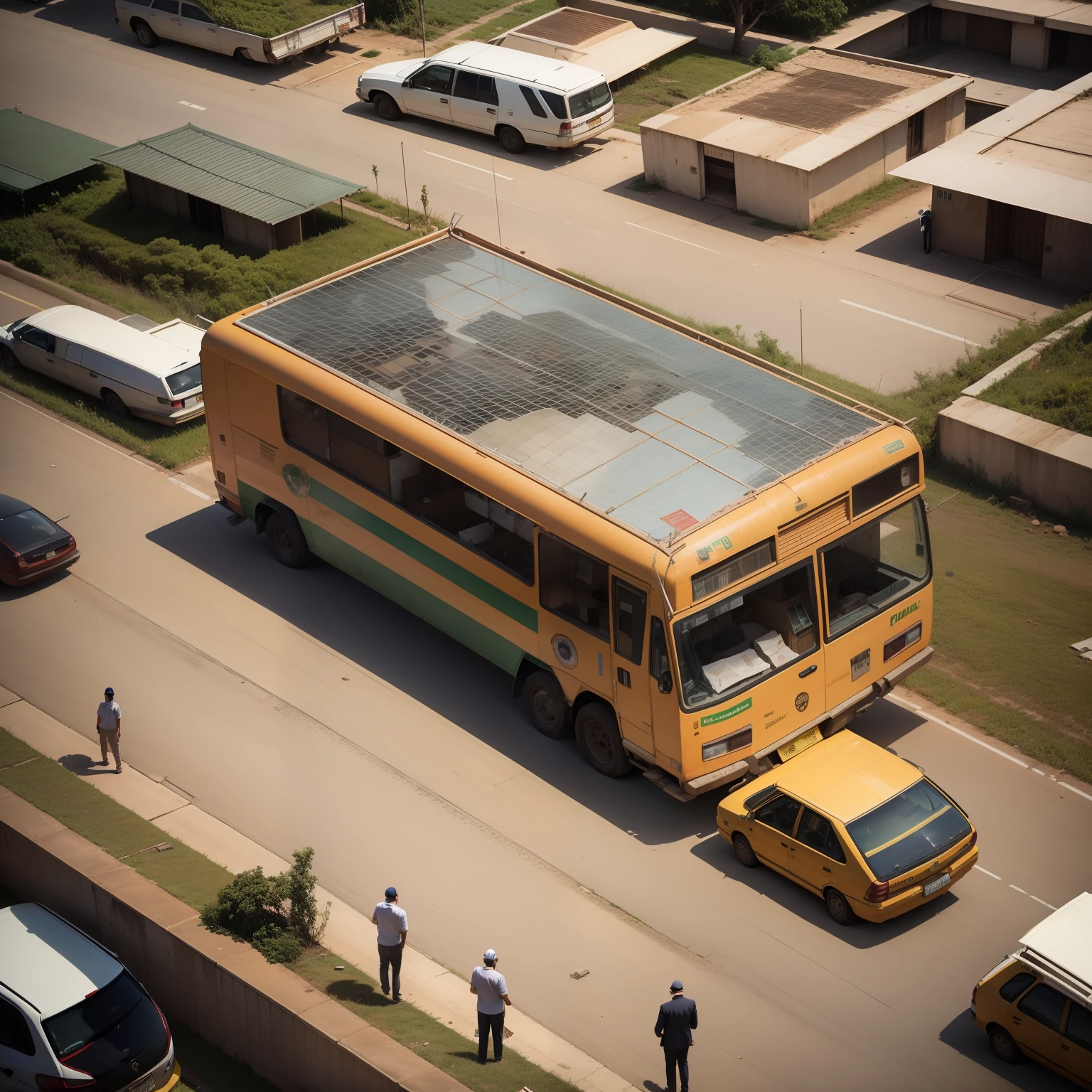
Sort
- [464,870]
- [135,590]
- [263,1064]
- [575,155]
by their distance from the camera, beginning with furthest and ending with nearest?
[575,155] → [135,590] → [464,870] → [263,1064]

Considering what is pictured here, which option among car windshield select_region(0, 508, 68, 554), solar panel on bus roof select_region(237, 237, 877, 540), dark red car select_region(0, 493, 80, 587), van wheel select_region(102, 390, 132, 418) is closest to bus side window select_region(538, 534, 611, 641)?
solar panel on bus roof select_region(237, 237, 877, 540)

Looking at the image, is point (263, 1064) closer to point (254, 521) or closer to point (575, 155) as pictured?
point (254, 521)

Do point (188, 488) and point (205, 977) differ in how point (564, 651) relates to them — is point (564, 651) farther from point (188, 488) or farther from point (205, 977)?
point (188, 488)

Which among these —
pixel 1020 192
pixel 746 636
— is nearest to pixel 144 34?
pixel 1020 192

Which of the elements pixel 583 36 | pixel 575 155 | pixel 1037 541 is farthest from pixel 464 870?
pixel 583 36

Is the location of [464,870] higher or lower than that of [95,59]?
lower

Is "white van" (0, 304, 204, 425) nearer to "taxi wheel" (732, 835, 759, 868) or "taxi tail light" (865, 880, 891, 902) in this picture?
"taxi wheel" (732, 835, 759, 868)
